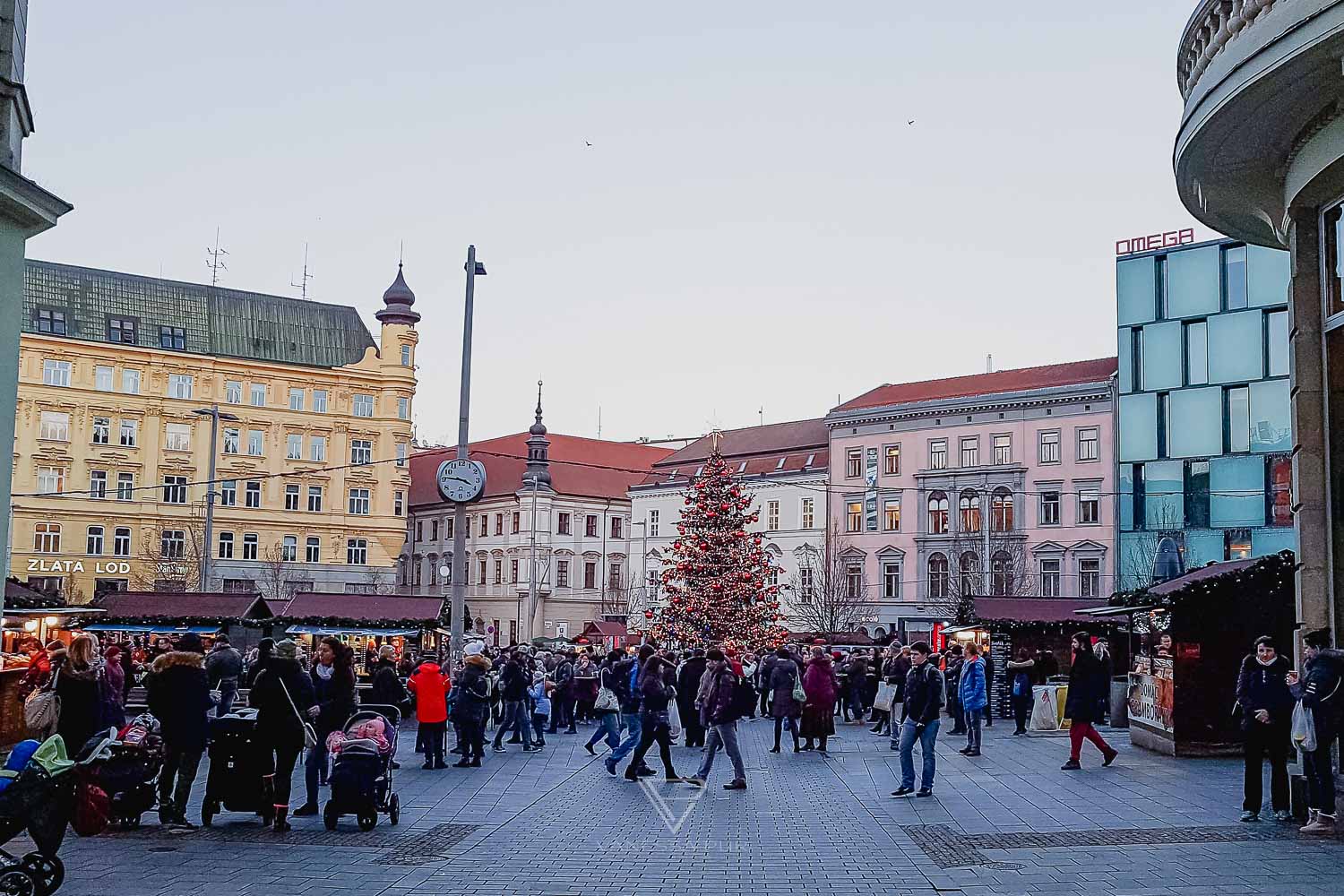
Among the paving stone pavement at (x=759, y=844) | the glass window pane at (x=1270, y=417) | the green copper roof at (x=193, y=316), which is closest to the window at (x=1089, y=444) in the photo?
the glass window pane at (x=1270, y=417)

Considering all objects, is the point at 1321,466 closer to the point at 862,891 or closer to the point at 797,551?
the point at 862,891

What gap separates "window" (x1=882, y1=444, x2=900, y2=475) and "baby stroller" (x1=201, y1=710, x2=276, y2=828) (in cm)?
6410

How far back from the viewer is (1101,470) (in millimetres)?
68062

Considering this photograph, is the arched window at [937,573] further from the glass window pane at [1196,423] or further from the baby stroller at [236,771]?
the baby stroller at [236,771]

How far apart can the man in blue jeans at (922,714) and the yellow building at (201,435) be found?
187ft

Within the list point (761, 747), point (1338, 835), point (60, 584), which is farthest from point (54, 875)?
point (60, 584)

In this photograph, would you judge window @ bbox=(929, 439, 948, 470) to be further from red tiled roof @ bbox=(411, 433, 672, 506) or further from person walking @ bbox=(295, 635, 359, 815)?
person walking @ bbox=(295, 635, 359, 815)

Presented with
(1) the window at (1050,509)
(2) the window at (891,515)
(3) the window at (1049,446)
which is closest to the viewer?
(1) the window at (1050,509)

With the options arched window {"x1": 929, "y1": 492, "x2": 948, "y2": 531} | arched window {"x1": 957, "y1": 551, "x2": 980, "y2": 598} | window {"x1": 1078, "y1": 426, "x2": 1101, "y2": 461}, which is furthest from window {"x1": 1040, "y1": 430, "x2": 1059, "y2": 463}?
arched window {"x1": 957, "y1": 551, "x2": 980, "y2": 598}

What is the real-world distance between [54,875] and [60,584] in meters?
69.1

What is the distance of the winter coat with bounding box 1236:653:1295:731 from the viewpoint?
45.7 feet

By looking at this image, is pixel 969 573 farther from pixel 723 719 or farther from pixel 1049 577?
pixel 723 719

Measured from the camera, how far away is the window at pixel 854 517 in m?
77.9

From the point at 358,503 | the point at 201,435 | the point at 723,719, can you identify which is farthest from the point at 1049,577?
the point at 723,719
